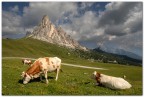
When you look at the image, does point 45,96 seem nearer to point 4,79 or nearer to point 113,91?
point 113,91

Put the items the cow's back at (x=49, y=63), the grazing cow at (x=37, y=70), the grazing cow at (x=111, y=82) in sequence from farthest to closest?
the cow's back at (x=49, y=63), the grazing cow at (x=37, y=70), the grazing cow at (x=111, y=82)

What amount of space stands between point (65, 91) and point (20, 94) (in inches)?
145

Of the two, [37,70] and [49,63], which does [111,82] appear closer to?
[49,63]

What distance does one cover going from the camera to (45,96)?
1917cm

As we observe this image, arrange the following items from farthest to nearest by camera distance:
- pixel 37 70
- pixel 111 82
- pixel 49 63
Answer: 1. pixel 49 63
2. pixel 37 70
3. pixel 111 82

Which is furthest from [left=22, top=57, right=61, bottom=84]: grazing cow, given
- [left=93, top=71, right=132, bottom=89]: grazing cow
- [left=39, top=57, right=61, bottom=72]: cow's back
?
[left=93, top=71, right=132, bottom=89]: grazing cow

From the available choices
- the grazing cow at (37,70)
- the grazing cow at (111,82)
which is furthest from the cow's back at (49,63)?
the grazing cow at (111,82)

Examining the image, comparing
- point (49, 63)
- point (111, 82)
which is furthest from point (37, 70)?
point (111, 82)

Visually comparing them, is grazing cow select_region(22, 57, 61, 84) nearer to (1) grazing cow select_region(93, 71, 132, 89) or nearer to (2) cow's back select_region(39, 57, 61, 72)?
(2) cow's back select_region(39, 57, 61, 72)

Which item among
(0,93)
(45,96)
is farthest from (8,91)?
(45,96)

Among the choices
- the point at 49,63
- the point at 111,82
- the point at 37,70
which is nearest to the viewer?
the point at 111,82

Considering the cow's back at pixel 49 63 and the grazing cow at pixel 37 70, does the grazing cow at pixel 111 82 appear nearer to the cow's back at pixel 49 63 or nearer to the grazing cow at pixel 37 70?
the cow's back at pixel 49 63

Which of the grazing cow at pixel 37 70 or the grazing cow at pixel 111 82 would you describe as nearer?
the grazing cow at pixel 111 82

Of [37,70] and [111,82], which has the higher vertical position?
[37,70]
